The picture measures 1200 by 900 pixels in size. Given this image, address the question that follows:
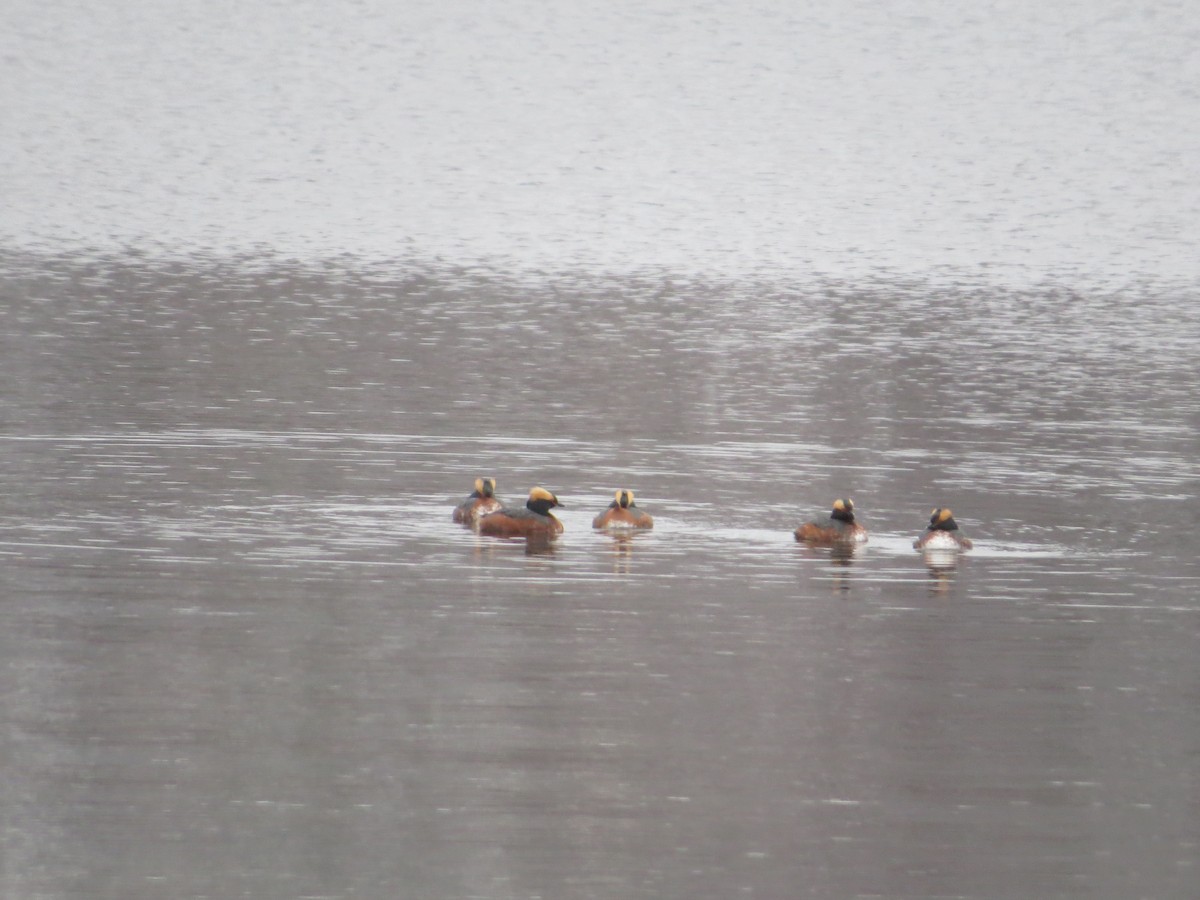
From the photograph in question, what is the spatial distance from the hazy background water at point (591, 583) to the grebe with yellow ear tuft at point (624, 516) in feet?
1.18

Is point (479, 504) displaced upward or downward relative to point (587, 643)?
upward

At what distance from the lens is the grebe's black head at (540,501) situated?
2205cm

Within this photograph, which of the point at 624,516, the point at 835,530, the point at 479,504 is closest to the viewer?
the point at 835,530

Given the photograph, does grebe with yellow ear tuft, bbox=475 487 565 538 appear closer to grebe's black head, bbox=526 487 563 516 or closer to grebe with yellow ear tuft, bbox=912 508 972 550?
grebe's black head, bbox=526 487 563 516

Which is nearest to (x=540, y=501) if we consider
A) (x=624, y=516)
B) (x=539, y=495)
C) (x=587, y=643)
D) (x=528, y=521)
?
(x=539, y=495)

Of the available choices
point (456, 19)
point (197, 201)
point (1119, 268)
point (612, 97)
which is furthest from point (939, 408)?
point (456, 19)

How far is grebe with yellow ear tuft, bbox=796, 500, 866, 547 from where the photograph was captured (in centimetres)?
2147

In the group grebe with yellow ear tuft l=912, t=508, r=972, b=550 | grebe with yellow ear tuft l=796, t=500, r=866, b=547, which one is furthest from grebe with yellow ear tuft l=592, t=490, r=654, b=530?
grebe with yellow ear tuft l=912, t=508, r=972, b=550

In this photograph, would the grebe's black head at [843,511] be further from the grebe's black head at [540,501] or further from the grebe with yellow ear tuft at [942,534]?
the grebe's black head at [540,501]

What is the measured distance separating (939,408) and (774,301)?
63.3 feet

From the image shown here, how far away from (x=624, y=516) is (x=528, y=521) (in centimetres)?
93

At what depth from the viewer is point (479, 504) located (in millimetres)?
22406

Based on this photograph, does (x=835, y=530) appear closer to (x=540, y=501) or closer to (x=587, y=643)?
(x=540, y=501)

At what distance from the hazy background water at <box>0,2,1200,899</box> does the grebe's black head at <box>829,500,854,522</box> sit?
0.52 metres
